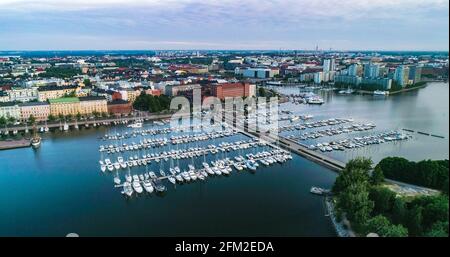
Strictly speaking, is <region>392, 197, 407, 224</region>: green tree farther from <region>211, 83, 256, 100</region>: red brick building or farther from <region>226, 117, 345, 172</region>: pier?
<region>211, 83, 256, 100</region>: red brick building

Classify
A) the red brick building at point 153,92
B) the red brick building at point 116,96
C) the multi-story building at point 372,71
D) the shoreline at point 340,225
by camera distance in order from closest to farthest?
the shoreline at point 340,225 → the red brick building at point 116,96 → the red brick building at point 153,92 → the multi-story building at point 372,71

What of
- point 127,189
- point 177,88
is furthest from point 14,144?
point 177,88

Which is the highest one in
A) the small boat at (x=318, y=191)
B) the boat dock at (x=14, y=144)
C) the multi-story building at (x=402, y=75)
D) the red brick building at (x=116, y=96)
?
the multi-story building at (x=402, y=75)

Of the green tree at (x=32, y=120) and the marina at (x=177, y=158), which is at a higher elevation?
the green tree at (x=32, y=120)

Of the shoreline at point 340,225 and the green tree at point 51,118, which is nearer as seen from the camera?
the shoreline at point 340,225

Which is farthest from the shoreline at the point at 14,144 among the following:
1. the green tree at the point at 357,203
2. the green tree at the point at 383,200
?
the green tree at the point at 383,200

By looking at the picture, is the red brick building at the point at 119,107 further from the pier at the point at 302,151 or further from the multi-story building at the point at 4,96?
the pier at the point at 302,151
